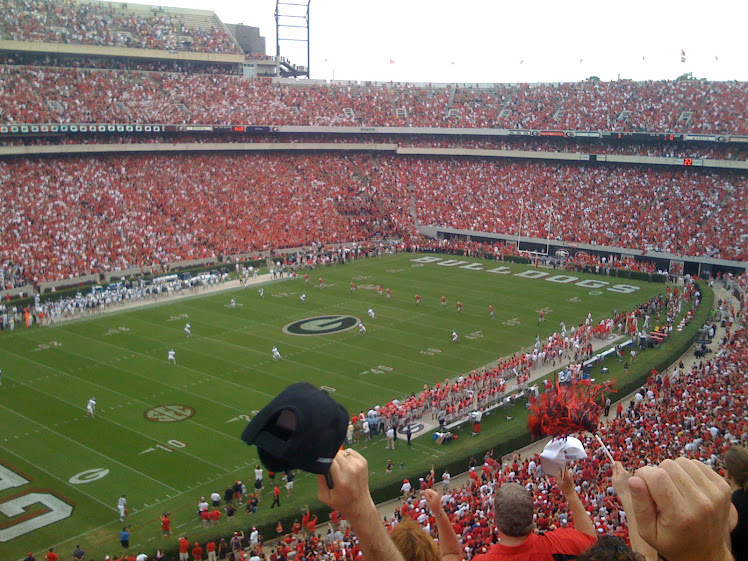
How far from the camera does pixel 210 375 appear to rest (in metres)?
25.8

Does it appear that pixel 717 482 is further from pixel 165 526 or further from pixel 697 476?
pixel 165 526

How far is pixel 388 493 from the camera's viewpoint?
17719 millimetres

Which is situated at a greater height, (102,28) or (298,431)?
(102,28)

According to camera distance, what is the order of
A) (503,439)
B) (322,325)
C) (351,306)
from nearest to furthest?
(503,439) < (322,325) < (351,306)

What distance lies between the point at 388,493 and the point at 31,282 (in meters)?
26.8

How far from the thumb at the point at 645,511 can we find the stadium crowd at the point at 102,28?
54.1 meters

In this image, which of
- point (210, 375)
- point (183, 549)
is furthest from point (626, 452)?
point (210, 375)

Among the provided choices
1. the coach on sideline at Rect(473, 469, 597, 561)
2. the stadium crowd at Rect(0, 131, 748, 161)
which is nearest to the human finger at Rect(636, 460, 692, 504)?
the coach on sideline at Rect(473, 469, 597, 561)

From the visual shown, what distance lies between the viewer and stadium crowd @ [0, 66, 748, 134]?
4753 cm

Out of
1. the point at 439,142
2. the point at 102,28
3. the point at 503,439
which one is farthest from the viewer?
the point at 439,142

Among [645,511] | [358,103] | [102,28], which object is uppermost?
[102,28]

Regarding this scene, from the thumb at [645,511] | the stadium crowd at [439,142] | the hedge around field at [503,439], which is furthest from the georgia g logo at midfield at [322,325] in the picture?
the thumb at [645,511]

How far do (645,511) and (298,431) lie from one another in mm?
1095

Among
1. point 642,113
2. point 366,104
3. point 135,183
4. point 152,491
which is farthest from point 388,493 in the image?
point 366,104
